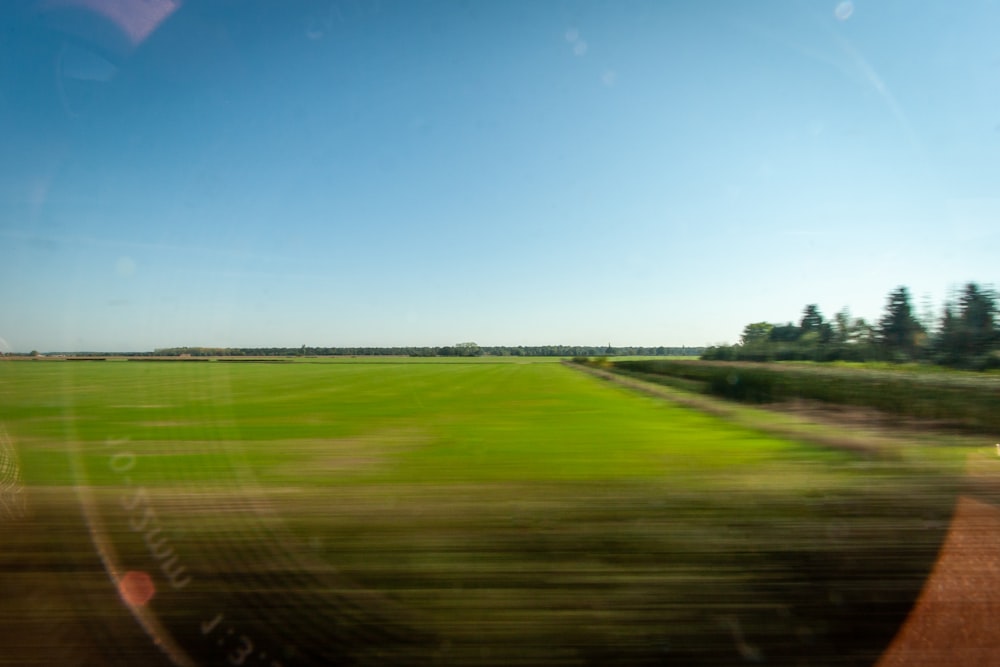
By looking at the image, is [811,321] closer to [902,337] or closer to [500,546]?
[902,337]

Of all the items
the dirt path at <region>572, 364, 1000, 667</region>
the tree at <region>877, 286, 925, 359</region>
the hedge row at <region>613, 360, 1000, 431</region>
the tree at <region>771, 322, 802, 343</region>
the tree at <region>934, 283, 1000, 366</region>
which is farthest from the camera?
the tree at <region>771, 322, 802, 343</region>

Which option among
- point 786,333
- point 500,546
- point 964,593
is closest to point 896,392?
point 964,593

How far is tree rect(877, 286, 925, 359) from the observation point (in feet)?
111

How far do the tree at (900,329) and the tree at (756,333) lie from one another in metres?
21.9

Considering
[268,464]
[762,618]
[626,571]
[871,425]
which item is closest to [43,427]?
[268,464]

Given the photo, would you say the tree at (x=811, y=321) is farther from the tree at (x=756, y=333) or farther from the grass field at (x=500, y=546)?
the grass field at (x=500, y=546)

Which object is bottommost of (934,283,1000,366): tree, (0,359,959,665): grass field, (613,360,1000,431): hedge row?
(0,359,959,665): grass field

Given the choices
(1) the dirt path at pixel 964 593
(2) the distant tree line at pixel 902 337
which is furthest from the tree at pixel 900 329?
(1) the dirt path at pixel 964 593

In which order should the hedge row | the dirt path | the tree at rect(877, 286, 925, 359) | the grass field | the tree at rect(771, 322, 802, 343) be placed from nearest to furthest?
the dirt path → the grass field → the hedge row → the tree at rect(877, 286, 925, 359) → the tree at rect(771, 322, 802, 343)

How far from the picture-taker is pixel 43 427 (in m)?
14.7

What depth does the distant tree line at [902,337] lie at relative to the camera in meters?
28.5

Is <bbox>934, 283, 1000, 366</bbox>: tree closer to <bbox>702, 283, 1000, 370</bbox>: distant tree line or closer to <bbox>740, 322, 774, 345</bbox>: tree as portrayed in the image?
<bbox>702, 283, 1000, 370</bbox>: distant tree line

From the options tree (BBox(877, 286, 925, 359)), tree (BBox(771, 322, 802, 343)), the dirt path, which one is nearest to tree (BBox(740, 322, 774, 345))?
tree (BBox(771, 322, 802, 343))

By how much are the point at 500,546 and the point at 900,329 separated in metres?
42.6
